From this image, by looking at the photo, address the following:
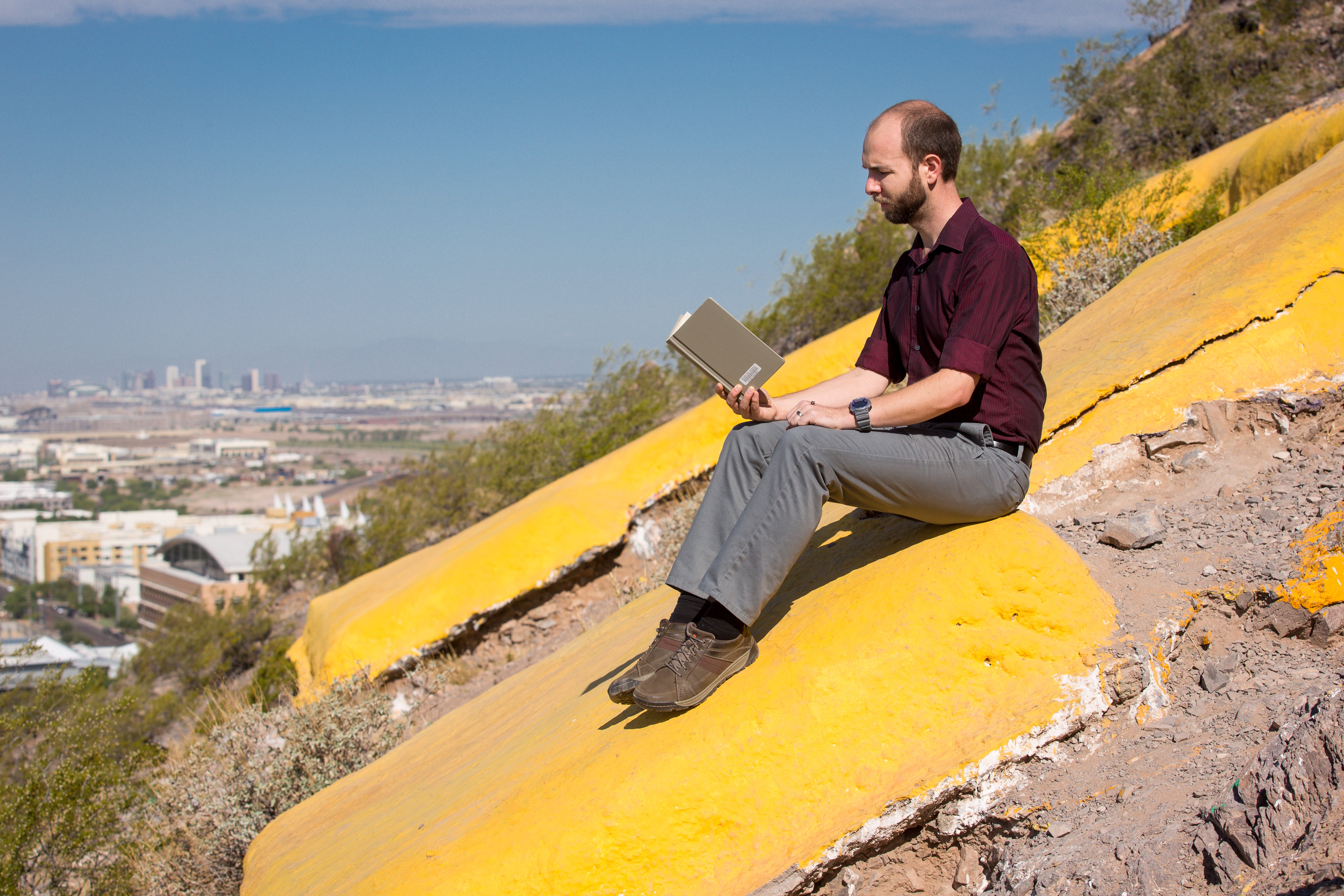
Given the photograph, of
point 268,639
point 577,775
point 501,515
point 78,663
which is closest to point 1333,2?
point 501,515

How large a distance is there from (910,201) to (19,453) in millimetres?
145143

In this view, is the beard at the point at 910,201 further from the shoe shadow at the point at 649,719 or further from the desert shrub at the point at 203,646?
the desert shrub at the point at 203,646

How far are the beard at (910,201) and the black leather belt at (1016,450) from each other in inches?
31.1

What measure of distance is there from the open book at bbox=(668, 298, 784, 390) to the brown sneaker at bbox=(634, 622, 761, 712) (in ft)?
2.74

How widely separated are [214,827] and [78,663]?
20138mm

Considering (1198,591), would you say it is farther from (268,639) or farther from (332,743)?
(268,639)

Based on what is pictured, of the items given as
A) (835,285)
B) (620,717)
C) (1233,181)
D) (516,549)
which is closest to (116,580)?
(835,285)

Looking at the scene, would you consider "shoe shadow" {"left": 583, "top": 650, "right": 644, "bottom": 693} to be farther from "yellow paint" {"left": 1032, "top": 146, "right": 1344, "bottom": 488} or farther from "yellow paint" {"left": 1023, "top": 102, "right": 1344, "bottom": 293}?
"yellow paint" {"left": 1023, "top": 102, "right": 1344, "bottom": 293}

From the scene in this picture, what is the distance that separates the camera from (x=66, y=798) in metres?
6.84

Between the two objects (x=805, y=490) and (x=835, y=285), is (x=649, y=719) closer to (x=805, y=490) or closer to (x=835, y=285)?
(x=805, y=490)

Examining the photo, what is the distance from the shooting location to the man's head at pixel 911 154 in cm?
297

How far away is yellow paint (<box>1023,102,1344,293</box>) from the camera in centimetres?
789

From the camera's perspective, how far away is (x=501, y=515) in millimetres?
8039

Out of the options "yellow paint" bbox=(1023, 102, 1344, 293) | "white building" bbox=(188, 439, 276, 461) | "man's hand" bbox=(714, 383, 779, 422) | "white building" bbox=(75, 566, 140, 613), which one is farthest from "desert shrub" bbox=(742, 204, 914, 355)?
"white building" bbox=(188, 439, 276, 461)
